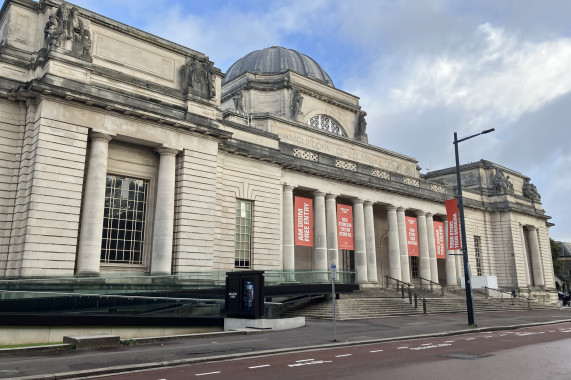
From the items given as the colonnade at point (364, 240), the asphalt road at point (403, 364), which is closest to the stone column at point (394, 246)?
the colonnade at point (364, 240)

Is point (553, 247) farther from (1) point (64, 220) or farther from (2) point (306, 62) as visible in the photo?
(1) point (64, 220)

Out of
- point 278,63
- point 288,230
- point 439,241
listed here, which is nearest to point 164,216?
point 288,230

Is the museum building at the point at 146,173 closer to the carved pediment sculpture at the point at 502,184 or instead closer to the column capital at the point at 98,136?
the column capital at the point at 98,136

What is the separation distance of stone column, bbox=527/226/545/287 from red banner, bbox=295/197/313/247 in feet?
114

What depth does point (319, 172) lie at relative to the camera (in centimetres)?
3453

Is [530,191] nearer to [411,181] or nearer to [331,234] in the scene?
[411,181]

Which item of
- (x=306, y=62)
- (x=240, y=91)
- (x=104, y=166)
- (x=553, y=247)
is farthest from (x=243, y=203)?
(x=553, y=247)

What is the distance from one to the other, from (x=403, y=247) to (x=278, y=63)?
924 inches

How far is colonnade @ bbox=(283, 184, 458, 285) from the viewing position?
32562 millimetres

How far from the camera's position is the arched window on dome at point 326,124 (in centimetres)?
4438

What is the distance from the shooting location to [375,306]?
A: 27594mm

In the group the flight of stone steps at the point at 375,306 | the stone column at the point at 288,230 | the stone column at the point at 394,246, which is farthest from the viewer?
Answer: the stone column at the point at 394,246

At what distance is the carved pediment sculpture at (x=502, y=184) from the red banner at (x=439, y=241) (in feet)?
43.8

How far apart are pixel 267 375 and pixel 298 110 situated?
33675 millimetres
